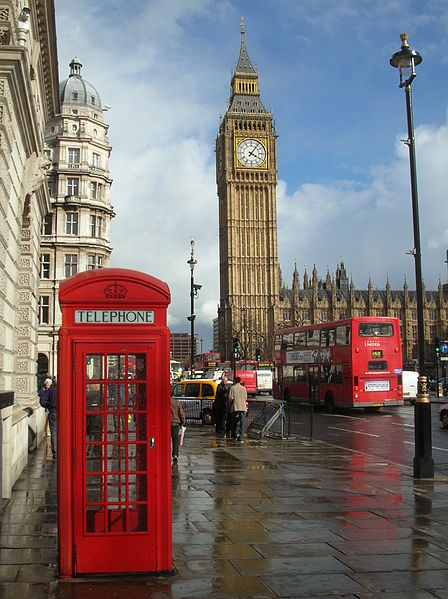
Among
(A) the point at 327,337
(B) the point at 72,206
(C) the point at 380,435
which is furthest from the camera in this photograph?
(B) the point at 72,206

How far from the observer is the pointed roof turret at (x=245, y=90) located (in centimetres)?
11862

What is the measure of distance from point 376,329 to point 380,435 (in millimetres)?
9886

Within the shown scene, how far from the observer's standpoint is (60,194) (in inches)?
1928

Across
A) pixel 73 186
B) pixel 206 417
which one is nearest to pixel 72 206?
pixel 73 186

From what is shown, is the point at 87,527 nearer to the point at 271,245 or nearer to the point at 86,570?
the point at 86,570

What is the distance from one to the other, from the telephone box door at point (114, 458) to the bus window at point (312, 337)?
26.5 metres

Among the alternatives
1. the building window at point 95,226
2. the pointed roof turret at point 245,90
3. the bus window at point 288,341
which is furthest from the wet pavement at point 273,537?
the pointed roof turret at point 245,90

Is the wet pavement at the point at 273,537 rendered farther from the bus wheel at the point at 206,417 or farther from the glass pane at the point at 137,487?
the bus wheel at the point at 206,417

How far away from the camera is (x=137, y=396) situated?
19.0 ft

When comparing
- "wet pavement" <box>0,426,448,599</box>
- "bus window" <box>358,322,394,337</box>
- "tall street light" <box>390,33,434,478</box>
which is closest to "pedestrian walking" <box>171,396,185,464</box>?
"wet pavement" <box>0,426,448,599</box>

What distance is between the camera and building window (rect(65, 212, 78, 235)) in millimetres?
49062

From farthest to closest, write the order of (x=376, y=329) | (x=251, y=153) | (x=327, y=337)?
(x=251, y=153)
(x=327, y=337)
(x=376, y=329)

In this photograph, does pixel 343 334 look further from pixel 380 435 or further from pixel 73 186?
pixel 73 186

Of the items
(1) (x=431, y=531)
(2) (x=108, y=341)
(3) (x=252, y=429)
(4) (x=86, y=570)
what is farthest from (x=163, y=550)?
(3) (x=252, y=429)
